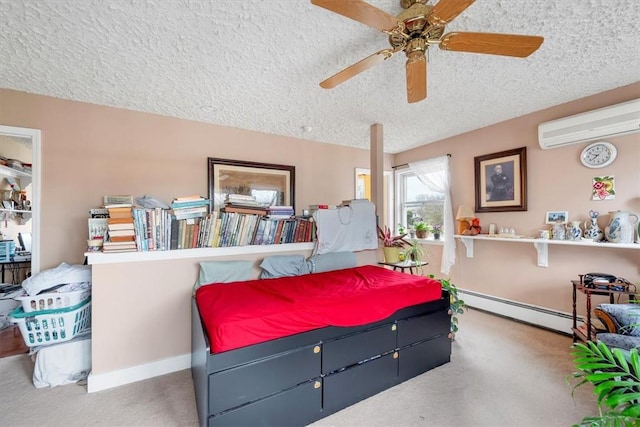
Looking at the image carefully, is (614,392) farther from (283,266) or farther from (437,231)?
(437,231)

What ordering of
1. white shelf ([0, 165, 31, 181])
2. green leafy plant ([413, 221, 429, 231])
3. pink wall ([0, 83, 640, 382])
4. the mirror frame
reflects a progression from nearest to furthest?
pink wall ([0, 83, 640, 382]) < the mirror frame < white shelf ([0, 165, 31, 181]) < green leafy plant ([413, 221, 429, 231])

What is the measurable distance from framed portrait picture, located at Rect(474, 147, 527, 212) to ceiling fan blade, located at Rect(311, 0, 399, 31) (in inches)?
106

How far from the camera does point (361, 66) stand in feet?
5.15

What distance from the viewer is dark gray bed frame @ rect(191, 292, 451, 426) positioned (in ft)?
4.67

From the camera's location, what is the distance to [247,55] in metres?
1.85

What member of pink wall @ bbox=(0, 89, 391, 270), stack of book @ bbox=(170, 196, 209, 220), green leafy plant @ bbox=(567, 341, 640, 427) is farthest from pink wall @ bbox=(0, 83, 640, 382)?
green leafy plant @ bbox=(567, 341, 640, 427)

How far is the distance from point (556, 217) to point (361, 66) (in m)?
2.77

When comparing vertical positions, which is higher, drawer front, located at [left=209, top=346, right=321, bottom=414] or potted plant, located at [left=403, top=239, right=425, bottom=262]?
potted plant, located at [left=403, top=239, right=425, bottom=262]

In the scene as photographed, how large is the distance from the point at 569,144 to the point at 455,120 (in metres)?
1.12

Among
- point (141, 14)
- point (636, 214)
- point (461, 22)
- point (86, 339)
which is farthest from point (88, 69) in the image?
point (636, 214)

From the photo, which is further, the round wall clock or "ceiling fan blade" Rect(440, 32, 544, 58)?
the round wall clock

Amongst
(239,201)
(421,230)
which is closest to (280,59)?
(239,201)

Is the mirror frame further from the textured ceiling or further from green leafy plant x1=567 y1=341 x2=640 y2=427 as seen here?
Answer: green leafy plant x1=567 y1=341 x2=640 y2=427

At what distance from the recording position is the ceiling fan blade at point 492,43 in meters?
1.29
